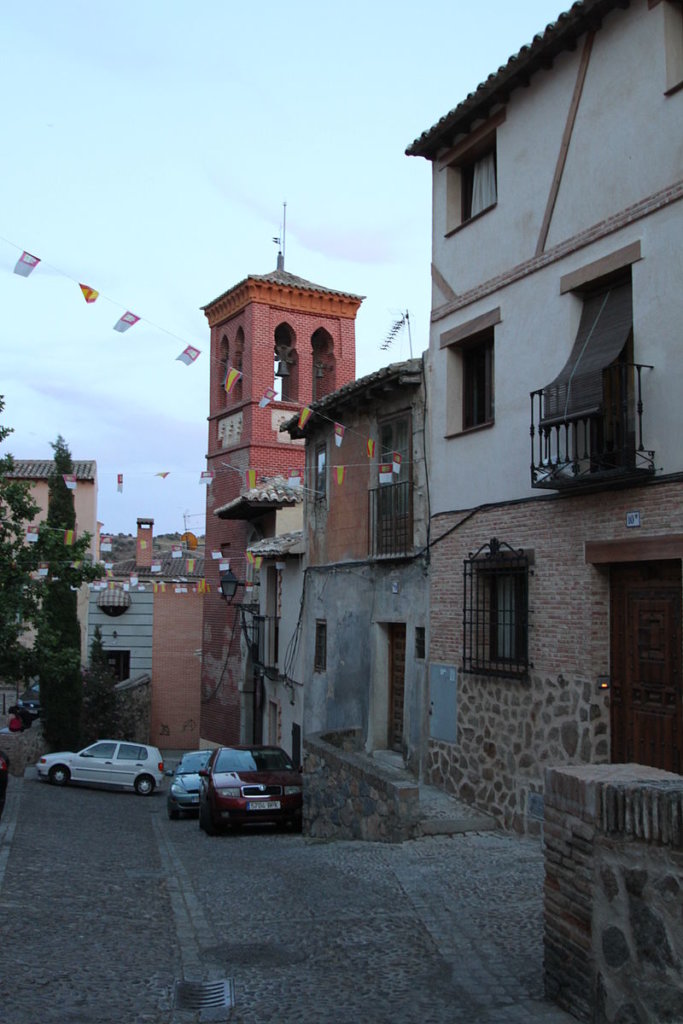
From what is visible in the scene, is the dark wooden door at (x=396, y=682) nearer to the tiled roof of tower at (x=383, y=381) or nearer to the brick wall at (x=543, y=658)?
the brick wall at (x=543, y=658)

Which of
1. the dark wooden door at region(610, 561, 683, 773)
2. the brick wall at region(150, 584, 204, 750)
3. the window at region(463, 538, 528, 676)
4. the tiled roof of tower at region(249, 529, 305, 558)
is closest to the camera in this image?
the dark wooden door at region(610, 561, 683, 773)

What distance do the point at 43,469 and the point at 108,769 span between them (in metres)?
17.9

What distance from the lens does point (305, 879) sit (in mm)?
9852

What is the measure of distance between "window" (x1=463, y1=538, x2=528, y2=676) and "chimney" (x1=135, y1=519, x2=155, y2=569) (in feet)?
99.3

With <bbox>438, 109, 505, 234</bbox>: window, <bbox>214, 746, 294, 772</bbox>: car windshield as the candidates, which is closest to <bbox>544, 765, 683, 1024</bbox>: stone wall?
<bbox>438, 109, 505, 234</bbox>: window

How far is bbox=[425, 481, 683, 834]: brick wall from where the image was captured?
33.6 feet

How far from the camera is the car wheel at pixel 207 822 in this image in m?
15.7

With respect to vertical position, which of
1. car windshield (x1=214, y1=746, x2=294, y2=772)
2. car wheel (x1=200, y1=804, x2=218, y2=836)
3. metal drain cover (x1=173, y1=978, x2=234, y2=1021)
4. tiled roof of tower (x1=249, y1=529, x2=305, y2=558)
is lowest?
car wheel (x1=200, y1=804, x2=218, y2=836)

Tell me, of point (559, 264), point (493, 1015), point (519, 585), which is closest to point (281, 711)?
point (519, 585)

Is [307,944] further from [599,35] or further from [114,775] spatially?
[114,775]

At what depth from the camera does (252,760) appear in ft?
54.3

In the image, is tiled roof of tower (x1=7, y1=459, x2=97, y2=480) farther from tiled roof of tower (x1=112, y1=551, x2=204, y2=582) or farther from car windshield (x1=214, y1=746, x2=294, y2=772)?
car windshield (x1=214, y1=746, x2=294, y2=772)

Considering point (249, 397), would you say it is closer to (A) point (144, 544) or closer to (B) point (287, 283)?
(B) point (287, 283)

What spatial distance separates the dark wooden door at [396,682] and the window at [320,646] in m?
3.22
